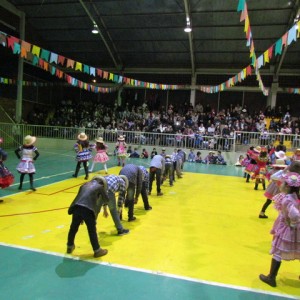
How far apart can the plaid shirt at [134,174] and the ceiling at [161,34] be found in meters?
13.9

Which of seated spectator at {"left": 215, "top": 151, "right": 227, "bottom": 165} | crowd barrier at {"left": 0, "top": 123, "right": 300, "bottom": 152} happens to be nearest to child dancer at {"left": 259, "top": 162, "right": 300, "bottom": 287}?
seated spectator at {"left": 215, "top": 151, "right": 227, "bottom": 165}

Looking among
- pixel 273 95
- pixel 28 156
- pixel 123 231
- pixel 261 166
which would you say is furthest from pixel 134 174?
pixel 273 95

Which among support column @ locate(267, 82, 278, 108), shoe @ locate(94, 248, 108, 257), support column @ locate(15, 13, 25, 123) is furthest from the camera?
support column @ locate(267, 82, 278, 108)

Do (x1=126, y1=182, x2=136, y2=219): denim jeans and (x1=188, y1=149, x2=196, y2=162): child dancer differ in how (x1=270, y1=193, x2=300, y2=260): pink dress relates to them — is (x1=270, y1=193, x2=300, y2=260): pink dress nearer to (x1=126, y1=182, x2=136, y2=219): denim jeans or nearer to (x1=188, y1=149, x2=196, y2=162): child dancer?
(x1=126, y1=182, x2=136, y2=219): denim jeans

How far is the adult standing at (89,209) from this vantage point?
399 centimetres

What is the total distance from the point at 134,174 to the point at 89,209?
175cm

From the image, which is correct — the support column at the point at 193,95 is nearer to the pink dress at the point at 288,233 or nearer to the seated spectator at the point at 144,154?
the seated spectator at the point at 144,154

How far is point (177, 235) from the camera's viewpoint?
5.14 metres

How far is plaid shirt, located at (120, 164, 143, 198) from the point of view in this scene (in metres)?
5.55

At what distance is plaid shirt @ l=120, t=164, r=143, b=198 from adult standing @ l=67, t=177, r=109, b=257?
4.29 feet

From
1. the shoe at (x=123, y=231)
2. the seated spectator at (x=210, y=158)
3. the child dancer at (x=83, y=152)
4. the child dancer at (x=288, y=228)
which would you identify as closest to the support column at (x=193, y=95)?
the seated spectator at (x=210, y=158)

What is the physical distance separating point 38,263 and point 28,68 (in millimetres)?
22938

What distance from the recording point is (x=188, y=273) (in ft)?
12.5

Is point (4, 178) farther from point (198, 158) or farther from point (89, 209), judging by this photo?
point (198, 158)
